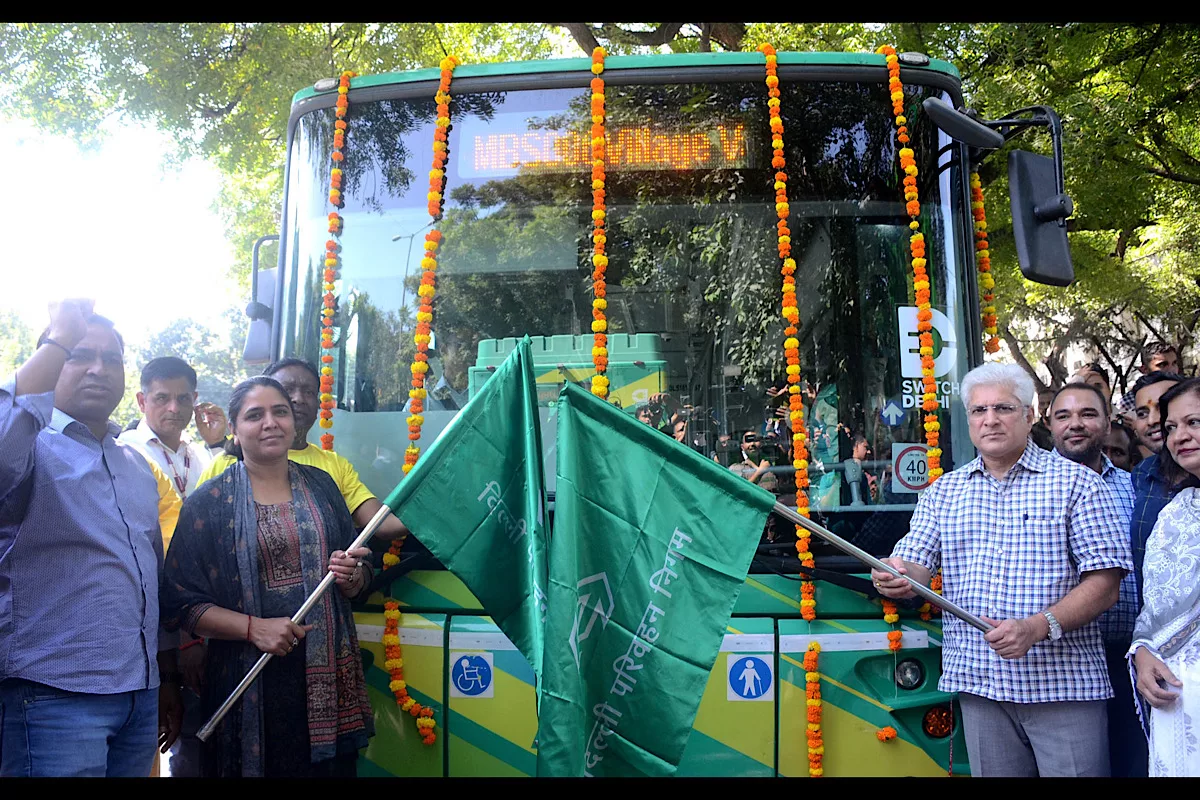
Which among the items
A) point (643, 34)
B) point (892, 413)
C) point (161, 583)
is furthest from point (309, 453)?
point (643, 34)

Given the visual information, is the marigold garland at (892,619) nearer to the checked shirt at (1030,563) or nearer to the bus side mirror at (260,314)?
the checked shirt at (1030,563)

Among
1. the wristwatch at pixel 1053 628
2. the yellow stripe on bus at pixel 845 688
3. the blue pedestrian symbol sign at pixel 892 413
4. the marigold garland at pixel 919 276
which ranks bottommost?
the yellow stripe on bus at pixel 845 688

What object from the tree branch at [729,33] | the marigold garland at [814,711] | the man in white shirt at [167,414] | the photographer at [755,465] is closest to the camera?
the marigold garland at [814,711]

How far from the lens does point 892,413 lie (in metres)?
3.77

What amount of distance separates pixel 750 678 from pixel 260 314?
2690 mm

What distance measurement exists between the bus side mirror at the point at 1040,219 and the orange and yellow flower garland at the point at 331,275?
8.64 ft

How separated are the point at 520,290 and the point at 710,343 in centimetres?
76

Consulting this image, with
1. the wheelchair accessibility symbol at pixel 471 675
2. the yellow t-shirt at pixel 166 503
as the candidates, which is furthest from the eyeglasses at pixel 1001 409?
the yellow t-shirt at pixel 166 503

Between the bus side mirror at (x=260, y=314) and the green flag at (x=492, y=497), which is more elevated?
the bus side mirror at (x=260, y=314)

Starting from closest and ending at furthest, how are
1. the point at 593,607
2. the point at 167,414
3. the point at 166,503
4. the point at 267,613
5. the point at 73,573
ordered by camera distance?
the point at 593,607 < the point at 73,573 < the point at 267,613 < the point at 166,503 < the point at 167,414

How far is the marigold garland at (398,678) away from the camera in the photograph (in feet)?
11.8

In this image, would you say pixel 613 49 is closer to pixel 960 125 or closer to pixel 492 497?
pixel 960 125

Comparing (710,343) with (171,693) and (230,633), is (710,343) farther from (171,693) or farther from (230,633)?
(171,693)

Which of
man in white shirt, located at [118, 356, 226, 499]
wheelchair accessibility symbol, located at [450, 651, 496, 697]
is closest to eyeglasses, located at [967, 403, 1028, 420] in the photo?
wheelchair accessibility symbol, located at [450, 651, 496, 697]
